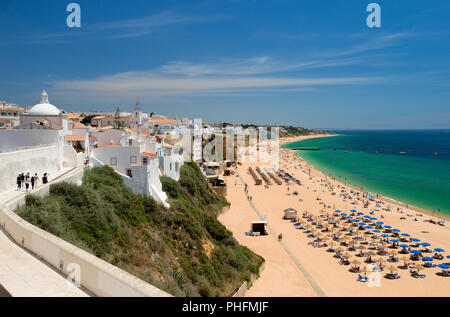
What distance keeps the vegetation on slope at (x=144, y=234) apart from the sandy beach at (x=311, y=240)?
210 centimetres

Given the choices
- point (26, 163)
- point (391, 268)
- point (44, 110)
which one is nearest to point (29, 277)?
point (26, 163)

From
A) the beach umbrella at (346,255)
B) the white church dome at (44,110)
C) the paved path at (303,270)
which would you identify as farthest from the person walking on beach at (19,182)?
the beach umbrella at (346,255)

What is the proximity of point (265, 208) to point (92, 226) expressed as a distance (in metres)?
24.2

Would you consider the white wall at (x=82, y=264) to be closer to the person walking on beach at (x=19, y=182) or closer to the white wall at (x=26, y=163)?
the person walking on beach at (x=19, y=182)

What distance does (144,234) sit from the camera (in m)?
15.1

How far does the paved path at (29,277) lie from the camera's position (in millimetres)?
5004

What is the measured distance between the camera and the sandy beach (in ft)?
58.3

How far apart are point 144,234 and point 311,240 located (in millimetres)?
15150

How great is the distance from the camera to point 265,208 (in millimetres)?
34625

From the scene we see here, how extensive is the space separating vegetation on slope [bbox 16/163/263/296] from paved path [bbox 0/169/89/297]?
11.5 feet

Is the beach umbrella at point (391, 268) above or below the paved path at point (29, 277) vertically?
below

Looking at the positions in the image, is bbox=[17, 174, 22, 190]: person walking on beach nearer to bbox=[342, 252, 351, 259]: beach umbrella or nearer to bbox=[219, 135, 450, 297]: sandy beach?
bbox=[219, 135, 450, 297]: sandy beach
